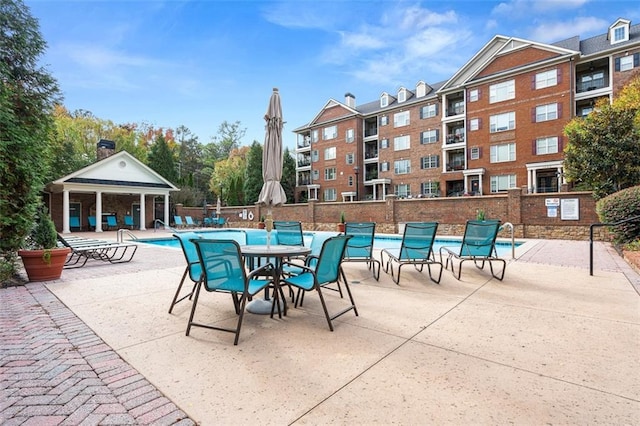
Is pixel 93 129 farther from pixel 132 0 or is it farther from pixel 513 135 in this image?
pixel 513 135

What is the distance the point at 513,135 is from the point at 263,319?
26.4 metres

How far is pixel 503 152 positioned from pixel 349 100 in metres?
18.1

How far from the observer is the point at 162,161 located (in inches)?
1361

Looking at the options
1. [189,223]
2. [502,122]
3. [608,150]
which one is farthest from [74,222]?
[502,122]

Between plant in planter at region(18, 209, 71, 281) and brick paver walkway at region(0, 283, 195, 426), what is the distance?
273cm

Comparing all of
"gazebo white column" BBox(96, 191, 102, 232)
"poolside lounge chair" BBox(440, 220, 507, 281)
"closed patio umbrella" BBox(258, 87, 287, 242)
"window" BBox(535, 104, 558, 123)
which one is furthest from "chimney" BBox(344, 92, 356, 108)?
"closed patio umbrella" BBox(258, 87, 287, 242)

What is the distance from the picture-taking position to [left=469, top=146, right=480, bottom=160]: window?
25411 mm

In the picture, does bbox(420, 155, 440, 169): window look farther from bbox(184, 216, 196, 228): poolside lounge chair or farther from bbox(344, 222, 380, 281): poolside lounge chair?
bbox(344, 222, 380, 281): poolside lounge chair

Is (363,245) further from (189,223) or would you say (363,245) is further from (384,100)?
(384,100)

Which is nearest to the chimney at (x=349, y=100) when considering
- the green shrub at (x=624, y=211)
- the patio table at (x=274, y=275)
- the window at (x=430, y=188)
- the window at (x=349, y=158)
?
the window at (x=349, y=158)

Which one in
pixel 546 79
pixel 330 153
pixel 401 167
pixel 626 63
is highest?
pixel 626 63

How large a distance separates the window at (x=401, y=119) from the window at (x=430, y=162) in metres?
4.13

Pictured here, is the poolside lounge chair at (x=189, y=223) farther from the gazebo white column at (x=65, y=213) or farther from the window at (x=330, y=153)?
the window at (x=330, y=153)

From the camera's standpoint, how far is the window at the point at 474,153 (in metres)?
25.4
